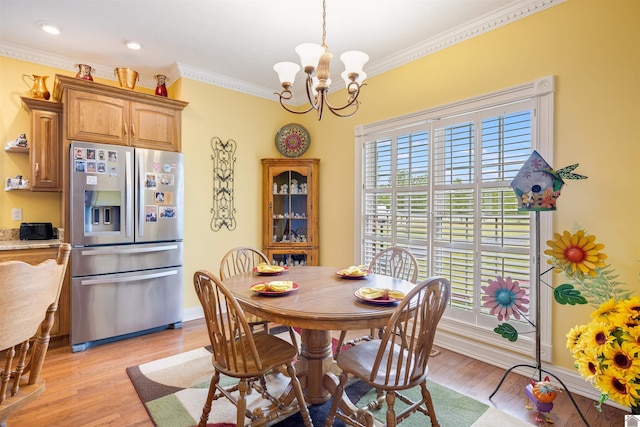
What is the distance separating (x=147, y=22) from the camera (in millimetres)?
2701

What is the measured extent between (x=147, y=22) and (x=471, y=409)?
3.81 m

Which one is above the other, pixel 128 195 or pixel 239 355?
pixel 128 195

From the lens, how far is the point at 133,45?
3068mm

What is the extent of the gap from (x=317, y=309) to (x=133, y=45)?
124 inches

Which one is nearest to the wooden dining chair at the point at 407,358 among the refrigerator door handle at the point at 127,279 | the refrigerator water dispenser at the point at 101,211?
the refrigerator door handle at the point at 127,279

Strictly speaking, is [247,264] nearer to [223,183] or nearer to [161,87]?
[223,183]

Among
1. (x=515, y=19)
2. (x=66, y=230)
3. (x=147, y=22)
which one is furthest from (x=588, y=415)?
(x=147, y=22)

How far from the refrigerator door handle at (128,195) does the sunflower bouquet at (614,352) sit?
335cm

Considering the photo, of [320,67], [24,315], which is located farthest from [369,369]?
[320,67]

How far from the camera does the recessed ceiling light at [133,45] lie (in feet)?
9.90

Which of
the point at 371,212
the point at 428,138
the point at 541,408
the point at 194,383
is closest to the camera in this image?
the point at 541,408

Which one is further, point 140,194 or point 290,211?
point 290,211

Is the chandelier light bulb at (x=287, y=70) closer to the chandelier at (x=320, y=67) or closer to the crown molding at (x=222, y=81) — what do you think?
the chandelier at (x=320, y=67)

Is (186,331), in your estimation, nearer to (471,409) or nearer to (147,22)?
(471,409)
